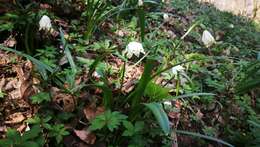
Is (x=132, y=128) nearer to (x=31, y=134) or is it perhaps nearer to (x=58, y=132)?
(x=58, y=132)

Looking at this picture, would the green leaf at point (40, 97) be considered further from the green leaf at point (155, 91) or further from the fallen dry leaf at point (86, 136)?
the green leaf at point (155, 91)

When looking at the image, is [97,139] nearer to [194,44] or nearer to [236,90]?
[236,90]

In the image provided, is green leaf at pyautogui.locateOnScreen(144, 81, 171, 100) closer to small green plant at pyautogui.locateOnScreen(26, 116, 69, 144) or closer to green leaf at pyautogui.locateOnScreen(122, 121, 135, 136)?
green leaf at pyautogui.locateOnScreen(122, 121, 135, 136)

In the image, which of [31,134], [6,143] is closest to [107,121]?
[31,134]

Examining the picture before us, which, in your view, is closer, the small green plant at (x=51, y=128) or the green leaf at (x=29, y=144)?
the green leaf at (x=29, y=144)

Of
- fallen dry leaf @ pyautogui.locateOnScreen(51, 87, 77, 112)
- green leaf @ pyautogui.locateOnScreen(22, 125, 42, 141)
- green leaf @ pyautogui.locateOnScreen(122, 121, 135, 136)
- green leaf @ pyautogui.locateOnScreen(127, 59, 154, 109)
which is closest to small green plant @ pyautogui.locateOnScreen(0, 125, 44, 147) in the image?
green leaf @ pyautogui.locateOnScreen(22, 125, 42, 141)

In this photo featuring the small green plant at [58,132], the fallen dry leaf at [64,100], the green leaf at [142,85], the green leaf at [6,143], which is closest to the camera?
the green leaf at [6,143]

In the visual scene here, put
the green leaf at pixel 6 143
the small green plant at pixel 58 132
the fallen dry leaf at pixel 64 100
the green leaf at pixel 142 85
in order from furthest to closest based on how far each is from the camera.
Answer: the fallen dry leaf at pixel 64 100 → the green leaf at pixel 142 85 → the small green plant at pixel 58 132 → the green leaf at pixel 6 143

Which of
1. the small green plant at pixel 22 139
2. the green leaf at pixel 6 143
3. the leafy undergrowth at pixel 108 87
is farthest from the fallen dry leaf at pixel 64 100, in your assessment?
the green leaf at pixel 6 143
